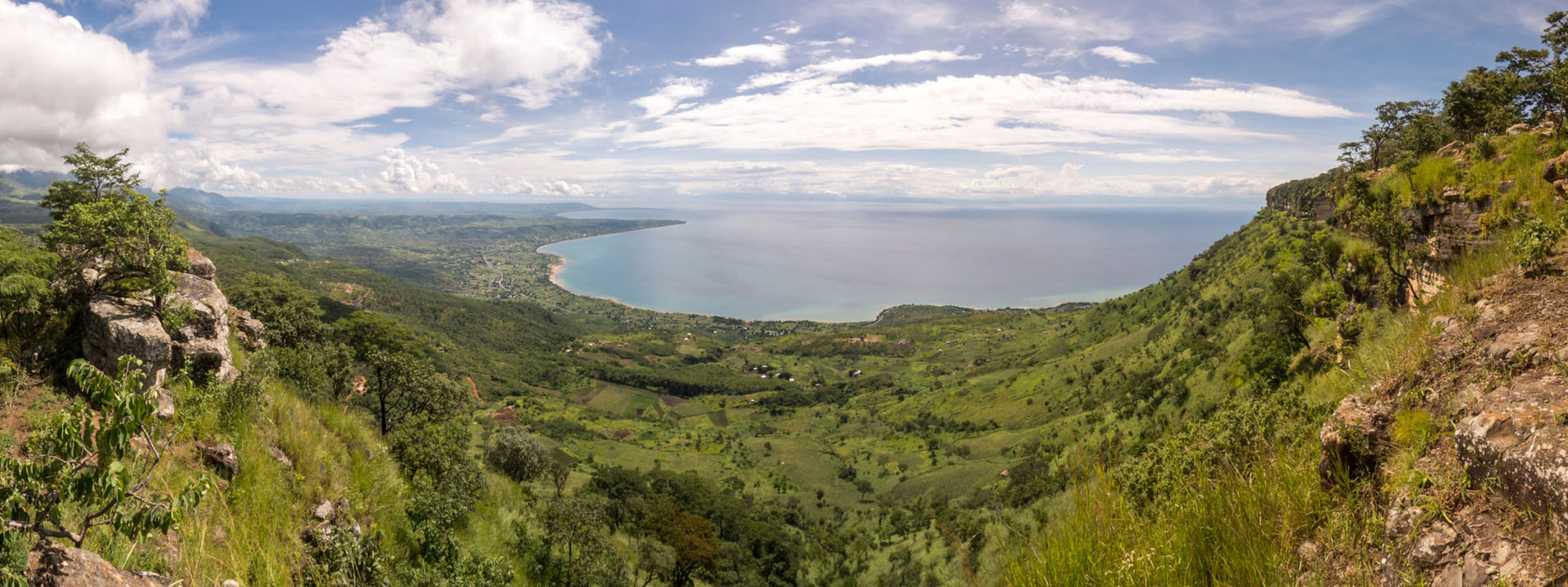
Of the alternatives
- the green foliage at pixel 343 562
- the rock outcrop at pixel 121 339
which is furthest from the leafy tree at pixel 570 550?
the rock outcrop at pixel 121 339

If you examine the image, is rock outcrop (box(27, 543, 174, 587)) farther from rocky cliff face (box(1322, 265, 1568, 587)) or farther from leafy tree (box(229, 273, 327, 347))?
leafy tree (box(229, 273, 327, 347))

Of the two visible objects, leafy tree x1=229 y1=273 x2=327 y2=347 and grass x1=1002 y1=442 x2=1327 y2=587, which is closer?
grass x1=1002 y1=442 x2=1327 y2=587

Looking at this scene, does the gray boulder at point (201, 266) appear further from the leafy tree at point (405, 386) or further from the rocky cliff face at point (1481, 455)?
the rocky cliff face at point (1481, 455)

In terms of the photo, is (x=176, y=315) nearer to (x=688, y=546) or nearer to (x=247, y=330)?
(x=247, y=330)

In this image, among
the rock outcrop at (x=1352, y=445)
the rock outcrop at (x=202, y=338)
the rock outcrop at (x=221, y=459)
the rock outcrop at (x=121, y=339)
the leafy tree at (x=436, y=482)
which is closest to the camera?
the rock outcrop at (x=1352, y=445)

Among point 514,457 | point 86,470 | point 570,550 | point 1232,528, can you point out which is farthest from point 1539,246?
point 514,457

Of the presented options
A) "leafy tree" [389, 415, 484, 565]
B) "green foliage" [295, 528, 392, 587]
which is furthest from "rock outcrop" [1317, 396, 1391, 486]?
"leafy tree" [389, 415, 484, 565]

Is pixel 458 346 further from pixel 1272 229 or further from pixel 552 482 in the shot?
pixel 1272 229
